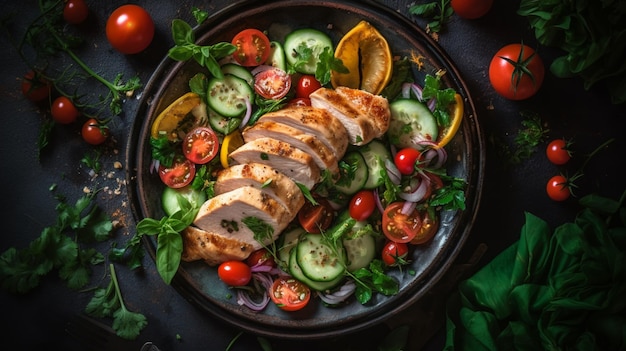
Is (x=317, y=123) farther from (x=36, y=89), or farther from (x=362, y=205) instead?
(x=36, y=89)

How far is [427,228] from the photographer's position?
427 centimetres

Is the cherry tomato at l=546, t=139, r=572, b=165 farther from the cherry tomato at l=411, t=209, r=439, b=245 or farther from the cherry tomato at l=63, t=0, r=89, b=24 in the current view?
the cherry tomato at l=63, t=0, r=89, b=24

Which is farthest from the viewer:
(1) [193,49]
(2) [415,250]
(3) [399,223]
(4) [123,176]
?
(4) [123,176]

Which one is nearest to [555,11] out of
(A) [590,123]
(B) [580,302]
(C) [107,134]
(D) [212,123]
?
(A) [590,123]

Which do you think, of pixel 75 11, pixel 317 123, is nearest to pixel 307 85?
pixel 317 123

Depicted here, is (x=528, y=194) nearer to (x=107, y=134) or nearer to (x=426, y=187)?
(x=426, y=187)

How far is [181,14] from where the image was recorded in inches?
181

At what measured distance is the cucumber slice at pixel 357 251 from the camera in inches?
169

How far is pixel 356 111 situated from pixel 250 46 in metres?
0.86

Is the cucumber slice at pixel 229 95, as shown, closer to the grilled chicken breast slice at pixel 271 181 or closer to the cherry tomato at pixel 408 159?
the grilled chicken breast slice at pixel 271 181

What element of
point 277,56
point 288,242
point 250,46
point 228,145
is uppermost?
point 250,46

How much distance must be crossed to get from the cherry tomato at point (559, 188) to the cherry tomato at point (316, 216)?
1.53m

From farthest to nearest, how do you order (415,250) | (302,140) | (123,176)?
A: (123,176)
(415,250)
(302,140)

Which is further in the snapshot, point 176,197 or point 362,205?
point 176,197
